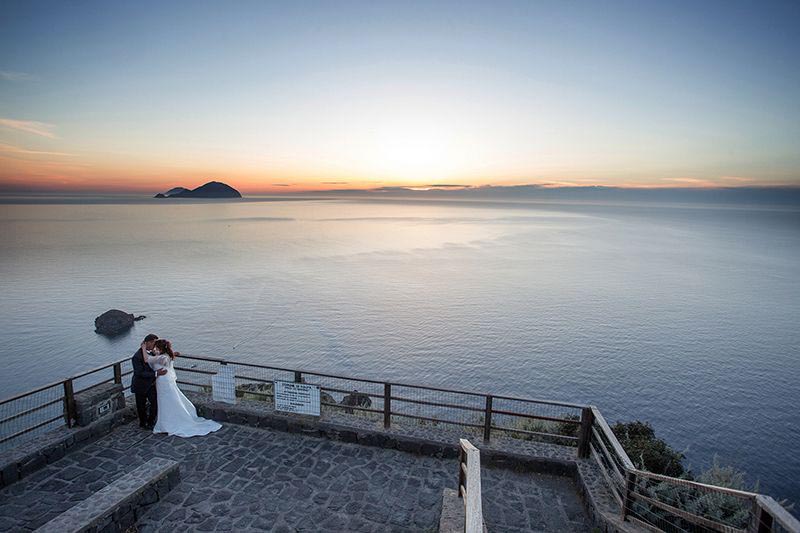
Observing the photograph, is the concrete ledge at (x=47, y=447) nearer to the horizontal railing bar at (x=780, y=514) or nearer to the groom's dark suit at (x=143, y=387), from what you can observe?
the groom's dark suit at (x=143, y=387)

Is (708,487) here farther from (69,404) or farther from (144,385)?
(69,404)

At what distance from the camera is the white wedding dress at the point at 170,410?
910 centimetres

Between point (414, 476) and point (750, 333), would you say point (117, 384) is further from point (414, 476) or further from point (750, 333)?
point (750, 333)

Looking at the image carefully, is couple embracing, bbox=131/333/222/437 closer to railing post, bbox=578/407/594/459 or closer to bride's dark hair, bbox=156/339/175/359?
bride's dark hair, bbox=156/339/175/359

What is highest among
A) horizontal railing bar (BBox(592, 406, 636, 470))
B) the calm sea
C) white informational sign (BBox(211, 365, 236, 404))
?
horizontal railing bar (BBox(592, 406, 636, 470))

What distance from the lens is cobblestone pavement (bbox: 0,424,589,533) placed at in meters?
Result: 6.67

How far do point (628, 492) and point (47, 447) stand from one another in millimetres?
9968

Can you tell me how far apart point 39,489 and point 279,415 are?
13.5ft

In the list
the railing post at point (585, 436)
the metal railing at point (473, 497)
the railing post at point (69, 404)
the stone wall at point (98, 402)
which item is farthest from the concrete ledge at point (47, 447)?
the railing post at point (585, 436)

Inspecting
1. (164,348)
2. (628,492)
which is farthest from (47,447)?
(628,492)

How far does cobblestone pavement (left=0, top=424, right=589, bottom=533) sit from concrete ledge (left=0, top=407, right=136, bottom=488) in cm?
18

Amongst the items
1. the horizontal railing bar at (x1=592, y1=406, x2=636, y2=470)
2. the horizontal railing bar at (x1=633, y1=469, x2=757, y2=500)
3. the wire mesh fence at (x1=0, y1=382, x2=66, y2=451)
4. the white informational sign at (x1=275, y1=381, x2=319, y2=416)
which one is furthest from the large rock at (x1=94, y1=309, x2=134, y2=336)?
the horizontal railing bar at (x1=633, y1=469, x2=757, y2=500)

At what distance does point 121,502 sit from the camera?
633 cm

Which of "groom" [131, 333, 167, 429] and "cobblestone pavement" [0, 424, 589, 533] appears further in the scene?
Answer: "groom" [131, 333, 167, 429]
